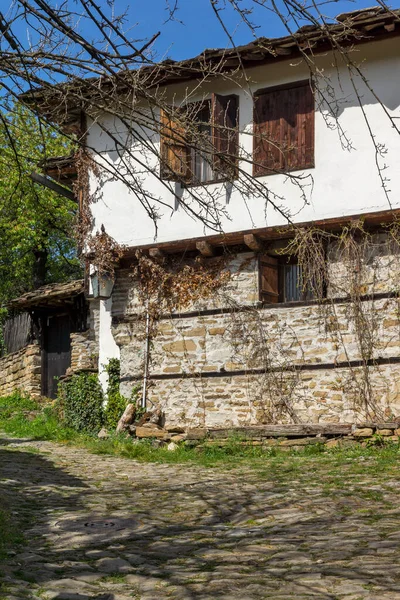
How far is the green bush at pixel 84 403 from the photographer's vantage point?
15.3 m

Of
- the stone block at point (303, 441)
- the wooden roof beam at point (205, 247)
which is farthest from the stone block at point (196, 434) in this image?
the wooden roof beam at point (205, 247)

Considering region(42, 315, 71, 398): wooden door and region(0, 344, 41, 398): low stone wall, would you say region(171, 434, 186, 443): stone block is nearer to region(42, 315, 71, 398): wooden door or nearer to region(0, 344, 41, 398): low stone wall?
region(42, 315, 71, 398): wooden door

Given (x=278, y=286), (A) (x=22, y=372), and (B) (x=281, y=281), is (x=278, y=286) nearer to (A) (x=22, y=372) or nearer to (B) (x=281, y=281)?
(B) (x=281, y=281)

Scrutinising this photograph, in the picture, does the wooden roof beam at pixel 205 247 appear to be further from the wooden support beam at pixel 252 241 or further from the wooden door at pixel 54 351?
the wooden door at pixel 54 351

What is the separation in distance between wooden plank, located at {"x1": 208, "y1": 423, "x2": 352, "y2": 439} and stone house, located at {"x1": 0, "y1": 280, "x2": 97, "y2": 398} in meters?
7.04

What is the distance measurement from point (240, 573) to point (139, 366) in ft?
31.4

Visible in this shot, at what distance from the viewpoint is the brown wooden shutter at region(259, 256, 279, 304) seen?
13867 millimetres

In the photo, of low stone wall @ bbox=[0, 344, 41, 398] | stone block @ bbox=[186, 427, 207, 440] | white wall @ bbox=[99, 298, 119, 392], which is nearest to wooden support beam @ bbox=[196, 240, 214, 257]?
white wall @ bbox=[99, 298, 119, 392]

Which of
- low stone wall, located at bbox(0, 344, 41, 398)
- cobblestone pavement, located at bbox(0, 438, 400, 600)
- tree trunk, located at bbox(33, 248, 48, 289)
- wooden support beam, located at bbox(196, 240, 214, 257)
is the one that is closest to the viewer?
cobblestone pavement, located at bbox(0, 438, 400, 600)

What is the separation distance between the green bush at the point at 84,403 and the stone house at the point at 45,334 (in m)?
3.81

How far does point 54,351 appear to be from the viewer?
21453 millimetres

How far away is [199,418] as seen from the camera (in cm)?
1409

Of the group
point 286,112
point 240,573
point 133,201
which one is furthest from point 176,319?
point 240,573

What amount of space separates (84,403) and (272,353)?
3956mm
